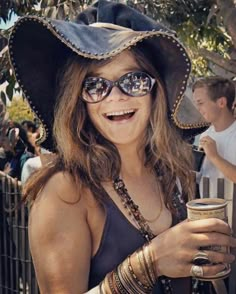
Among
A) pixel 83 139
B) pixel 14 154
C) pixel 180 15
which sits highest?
pixel 180 15

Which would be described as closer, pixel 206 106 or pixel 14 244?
pixel 14 244

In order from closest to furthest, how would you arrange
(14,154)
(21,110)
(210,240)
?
(210,240)
(14,154)
(21,110)

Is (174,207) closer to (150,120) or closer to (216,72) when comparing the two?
(150,120)

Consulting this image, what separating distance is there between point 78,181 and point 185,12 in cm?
585

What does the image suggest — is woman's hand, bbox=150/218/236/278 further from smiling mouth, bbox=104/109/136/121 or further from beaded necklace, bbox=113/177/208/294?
smiling mouth, bbox=104/109/136/121

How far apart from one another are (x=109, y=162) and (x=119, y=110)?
160 millimetres

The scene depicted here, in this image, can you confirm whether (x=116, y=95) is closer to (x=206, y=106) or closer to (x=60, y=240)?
(x=60, y=240)

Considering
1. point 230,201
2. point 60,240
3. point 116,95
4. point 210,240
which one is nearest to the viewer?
point 210,240

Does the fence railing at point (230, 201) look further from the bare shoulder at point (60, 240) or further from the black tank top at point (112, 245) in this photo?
the bare shoulder at point (60, 240)

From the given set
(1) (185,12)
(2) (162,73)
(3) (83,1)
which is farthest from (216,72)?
(2) (162,73)

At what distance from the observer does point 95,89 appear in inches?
56.6

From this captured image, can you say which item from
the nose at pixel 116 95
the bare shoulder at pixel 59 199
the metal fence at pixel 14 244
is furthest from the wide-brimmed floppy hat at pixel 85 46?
the metal fence at pixel 14 244

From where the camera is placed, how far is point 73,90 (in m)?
1.45

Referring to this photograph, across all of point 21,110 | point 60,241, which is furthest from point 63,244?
point 21,110
